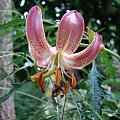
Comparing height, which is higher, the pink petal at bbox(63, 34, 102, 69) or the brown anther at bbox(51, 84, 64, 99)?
the pink petal at bbox(63, 34, 102, 69)

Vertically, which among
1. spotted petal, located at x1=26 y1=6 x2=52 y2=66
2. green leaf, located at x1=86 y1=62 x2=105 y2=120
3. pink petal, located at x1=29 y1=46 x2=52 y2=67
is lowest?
green leaf, located at x1=86 y1=62 x2=105 y2=120

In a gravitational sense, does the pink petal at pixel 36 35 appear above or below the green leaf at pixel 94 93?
above

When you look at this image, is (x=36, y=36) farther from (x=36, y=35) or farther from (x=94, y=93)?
(x=94, y=93)

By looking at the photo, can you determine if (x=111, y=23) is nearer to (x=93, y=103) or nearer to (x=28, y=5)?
(x=28, y=5)

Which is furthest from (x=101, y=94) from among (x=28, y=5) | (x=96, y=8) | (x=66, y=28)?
(x=96, y=8)

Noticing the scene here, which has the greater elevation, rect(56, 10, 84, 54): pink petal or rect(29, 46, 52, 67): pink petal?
rect(56, 10, 84, 54): pink petal
